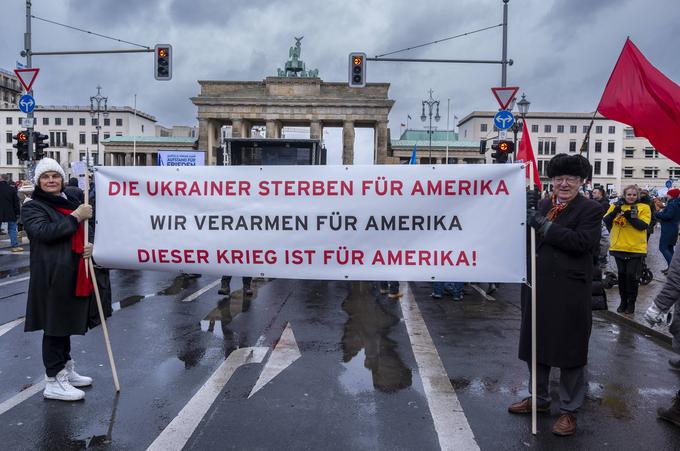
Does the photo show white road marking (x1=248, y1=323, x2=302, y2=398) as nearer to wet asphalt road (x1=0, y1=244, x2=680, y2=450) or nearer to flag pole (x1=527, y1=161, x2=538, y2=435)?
wet asphalt road (x1=0, y1=244, x2=680, y2=450)

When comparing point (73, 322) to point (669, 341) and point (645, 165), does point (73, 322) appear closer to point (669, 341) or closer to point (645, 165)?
point (669, 341)

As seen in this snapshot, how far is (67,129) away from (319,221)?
392 ft

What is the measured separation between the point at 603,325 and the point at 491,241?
177 inches

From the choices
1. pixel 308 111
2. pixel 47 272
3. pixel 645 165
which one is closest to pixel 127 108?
pixel 308 111

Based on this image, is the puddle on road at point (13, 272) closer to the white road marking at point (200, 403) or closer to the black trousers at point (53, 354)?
the white road marking at point (200, 403)

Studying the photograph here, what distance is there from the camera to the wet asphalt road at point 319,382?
4.24 metres

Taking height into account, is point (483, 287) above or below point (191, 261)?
below

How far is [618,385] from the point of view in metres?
5.52

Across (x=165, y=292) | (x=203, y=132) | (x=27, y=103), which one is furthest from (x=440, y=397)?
(x=203, y=132)

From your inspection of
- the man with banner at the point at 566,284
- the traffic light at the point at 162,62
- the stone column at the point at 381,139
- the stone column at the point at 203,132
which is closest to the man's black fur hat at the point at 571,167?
the man with banner at the point at 566,284

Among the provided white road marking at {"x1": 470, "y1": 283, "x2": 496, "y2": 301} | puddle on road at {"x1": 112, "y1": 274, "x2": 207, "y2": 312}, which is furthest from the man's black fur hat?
puddle on road at {"x1": 112, "y1": 274, "x2": 207, "y2": 312}

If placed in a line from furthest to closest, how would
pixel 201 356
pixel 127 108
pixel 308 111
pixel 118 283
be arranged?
pixel 127 108, pixel 308 111, pixel 118 283, pixel 201 356

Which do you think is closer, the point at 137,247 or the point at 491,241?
the point at 491,241

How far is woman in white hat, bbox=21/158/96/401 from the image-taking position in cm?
465
